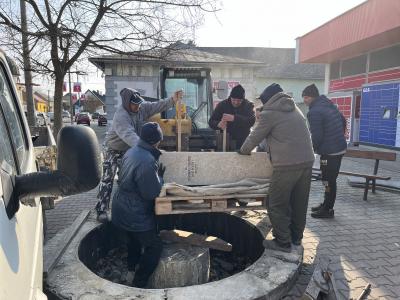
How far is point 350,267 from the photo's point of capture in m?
3.84

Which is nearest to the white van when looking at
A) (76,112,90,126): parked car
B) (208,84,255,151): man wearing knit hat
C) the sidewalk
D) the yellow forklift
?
the sidewalk

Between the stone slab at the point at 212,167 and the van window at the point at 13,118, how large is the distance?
6.85 ft

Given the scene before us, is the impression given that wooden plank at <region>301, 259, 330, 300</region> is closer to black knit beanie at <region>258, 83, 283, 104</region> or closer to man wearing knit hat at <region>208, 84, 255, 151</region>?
black knit beanie at <region>258, 83, 283, 104</region>

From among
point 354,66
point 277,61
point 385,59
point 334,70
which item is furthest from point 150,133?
point 277,61

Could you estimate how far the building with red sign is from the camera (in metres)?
11.1

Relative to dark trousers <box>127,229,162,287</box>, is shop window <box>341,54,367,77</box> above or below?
above

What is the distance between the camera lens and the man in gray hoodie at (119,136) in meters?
4.19

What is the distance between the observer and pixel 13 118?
2.17 meters

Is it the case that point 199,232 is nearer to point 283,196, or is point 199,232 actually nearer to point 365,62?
point 283,196

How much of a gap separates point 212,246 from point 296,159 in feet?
4.45

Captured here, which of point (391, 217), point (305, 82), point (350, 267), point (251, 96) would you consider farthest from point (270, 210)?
point (305, 82)

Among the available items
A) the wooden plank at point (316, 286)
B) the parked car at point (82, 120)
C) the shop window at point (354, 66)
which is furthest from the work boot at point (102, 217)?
the parked car at point (82, 120)

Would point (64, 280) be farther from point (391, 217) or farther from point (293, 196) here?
point (391, 217)

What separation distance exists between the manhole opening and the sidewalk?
2.42ft
